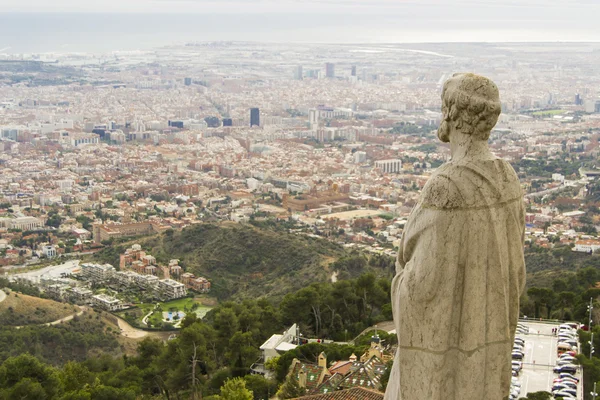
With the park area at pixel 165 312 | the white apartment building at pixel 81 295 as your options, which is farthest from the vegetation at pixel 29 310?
the white apartment building at pixel 81 295

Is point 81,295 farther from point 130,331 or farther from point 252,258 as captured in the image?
point 252,258

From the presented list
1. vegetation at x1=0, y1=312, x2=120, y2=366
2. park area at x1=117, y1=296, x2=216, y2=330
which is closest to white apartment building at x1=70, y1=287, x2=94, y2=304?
park area at x1=117, y1=296, x2=216, y2=330

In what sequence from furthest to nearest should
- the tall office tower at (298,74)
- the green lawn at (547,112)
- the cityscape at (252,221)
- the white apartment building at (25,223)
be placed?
1. the tall office tower at (298,74)
2. the green lawn at (547,112)
3. the white apartment building at (25,223)
4. the cityscape at (252,221)

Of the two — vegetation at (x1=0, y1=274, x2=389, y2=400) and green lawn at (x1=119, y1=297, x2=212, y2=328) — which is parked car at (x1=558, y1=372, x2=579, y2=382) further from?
green lawn at (x1=119, y1=297, x2=212, y2=328)

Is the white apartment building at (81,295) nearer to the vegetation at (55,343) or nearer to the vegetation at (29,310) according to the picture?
the vegetation at (29,310)

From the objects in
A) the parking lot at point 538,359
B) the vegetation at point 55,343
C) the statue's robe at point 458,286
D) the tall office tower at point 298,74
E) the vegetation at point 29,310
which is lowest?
the vegetation at point 29,310

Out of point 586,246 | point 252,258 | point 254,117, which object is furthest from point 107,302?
point 254,117

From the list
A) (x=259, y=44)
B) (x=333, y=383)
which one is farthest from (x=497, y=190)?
(x=259, y=44)
